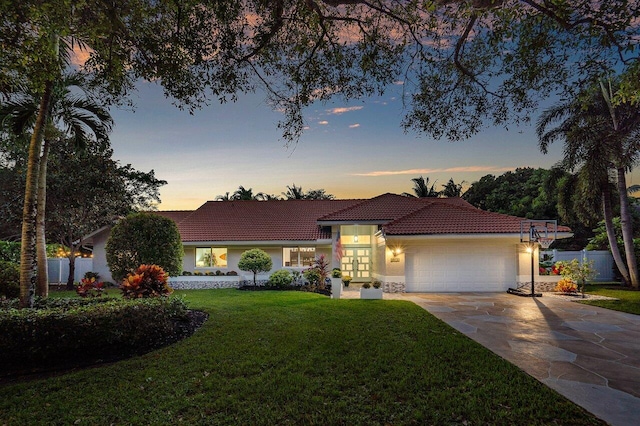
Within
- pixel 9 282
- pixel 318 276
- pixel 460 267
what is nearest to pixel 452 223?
pixel 460 267

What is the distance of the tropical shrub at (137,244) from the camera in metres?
15.8

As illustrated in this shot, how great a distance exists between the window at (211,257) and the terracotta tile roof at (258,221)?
0.88 m

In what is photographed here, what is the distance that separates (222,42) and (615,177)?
2025 cm

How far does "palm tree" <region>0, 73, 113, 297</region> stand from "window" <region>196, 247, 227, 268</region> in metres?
9.52

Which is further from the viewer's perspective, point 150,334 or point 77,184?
point 77,184

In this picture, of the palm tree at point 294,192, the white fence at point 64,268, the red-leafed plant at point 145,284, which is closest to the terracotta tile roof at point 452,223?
the red-leafed plant at point 145,284

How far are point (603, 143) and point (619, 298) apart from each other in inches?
264

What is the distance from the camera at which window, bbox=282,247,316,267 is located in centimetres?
1947

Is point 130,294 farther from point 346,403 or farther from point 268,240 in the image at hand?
point 268,240

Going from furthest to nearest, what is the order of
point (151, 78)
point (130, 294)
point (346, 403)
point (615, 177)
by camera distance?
1. point (615, 177)
2. point (130, 294)
3. point (151, 78)
4. point (346, 403)

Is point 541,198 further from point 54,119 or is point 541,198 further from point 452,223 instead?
point 54,119

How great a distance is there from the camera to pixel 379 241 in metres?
16.9

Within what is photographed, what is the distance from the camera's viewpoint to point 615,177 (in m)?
17.8

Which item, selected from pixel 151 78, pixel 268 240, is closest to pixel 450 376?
pixel 151 78
